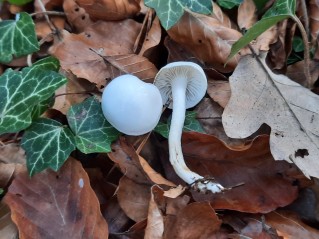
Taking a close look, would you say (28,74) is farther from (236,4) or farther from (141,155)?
(236,4)

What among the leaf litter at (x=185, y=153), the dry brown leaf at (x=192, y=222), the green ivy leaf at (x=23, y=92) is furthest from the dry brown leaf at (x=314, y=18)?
the green ivy leaf at (x=23, y=92)

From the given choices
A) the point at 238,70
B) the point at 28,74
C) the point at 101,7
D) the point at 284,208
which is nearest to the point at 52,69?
the point at 28,74

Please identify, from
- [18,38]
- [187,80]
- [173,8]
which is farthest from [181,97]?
[18,38]

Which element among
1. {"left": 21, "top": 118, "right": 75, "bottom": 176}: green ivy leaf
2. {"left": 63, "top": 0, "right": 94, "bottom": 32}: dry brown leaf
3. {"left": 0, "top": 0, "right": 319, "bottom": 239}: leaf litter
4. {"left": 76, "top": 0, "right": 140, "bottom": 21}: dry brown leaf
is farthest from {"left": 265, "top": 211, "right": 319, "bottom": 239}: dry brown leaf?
{"left": 63, "top": 0, "right": 94, "bottom": 32}: dry brown leaf

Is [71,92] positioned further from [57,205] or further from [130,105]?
[57,205]

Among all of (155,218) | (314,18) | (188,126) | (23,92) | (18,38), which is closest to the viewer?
(155,218)
